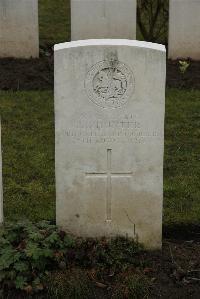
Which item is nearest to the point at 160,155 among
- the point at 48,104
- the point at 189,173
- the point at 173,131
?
the point at 189,173

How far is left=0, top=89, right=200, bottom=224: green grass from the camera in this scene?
236 inches

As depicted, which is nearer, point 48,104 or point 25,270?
point 25,270

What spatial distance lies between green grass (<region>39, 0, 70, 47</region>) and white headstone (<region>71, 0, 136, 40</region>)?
1308 mm

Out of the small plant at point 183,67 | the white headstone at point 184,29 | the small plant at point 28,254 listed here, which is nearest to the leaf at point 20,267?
the small plant at point 28,254

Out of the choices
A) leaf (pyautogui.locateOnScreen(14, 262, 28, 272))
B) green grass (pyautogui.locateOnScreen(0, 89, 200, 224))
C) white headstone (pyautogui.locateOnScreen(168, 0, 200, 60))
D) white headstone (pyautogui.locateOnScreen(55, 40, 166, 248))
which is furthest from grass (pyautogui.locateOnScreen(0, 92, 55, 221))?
white headstone (pyautogui.locateOnScreen(168, 0, 200, 60))

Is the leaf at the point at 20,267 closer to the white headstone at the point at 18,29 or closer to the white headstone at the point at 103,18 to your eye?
the white headstone at the point at 103,18

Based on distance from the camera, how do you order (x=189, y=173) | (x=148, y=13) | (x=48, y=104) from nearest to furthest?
(x=189, y=173), (x=48, y=104), (x=148, y=13)

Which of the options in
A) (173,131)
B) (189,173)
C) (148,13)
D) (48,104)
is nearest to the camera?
(189,173)

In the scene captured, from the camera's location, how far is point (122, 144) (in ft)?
16.5

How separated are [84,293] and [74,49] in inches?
67.8

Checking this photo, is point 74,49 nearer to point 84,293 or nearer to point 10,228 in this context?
point 10,228

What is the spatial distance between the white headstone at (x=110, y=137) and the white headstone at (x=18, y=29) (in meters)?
6.13

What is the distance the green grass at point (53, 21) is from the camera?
490 inches

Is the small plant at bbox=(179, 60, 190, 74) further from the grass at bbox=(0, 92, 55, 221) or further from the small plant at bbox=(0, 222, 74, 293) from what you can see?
the small plant at bbox=(0, 222, 74, 293)
